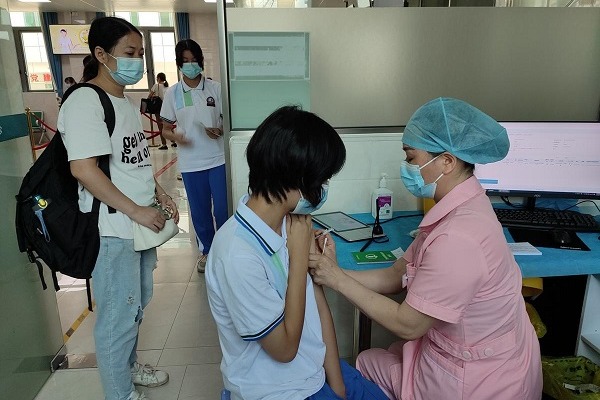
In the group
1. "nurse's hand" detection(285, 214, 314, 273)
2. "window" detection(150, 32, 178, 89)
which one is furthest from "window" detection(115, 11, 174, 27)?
"nurse's hand" detection(285, 214, 314, 273)

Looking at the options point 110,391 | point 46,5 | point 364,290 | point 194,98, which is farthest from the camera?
point 46,5

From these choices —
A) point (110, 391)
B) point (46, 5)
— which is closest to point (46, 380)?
point (110, 391)

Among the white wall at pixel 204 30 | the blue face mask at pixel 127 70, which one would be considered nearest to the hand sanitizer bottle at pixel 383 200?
the blue face mask at pixel 127 70

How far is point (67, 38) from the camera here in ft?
30.2

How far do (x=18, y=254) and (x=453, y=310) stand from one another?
1673mm

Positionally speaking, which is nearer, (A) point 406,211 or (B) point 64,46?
(A) point 406,211

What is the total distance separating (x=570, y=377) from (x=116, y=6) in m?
9.94

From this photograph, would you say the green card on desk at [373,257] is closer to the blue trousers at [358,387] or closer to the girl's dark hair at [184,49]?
the blue trousers at [358,387]

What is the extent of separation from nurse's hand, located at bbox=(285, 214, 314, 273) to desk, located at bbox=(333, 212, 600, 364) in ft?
1.45

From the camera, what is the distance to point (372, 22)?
5.98ft

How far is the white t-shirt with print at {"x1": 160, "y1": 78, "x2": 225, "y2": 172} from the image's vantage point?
2682 millimetres

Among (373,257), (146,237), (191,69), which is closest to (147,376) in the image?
(146,237)

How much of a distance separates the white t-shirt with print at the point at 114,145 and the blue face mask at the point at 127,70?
0.07m

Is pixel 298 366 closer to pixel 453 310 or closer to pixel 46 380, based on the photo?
pixel 453 310
